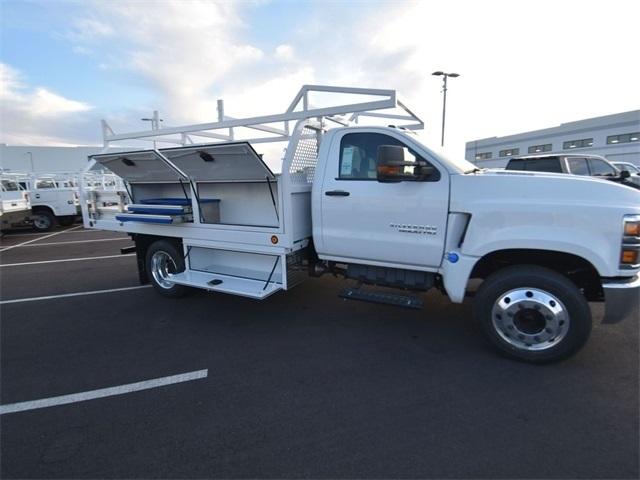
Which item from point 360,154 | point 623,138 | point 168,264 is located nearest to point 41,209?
point 168,264

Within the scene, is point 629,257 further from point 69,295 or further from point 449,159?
point 69,295

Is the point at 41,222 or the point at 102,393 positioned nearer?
the point at 102,393

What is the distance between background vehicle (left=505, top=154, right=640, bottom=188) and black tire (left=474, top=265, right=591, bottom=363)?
6.86 meters

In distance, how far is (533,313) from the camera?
10.9ft

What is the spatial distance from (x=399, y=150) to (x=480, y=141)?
61375 millimetres

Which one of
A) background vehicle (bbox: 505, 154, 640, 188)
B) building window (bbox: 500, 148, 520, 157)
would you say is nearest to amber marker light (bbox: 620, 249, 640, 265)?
background vehicle (bbox: 505, 154, 640, 188)

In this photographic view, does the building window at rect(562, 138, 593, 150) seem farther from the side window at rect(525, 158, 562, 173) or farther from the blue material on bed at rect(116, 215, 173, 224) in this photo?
the blue material on bed at rect(116, 215, 173, 224)

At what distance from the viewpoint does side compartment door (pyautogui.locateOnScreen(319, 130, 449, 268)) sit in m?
3.60

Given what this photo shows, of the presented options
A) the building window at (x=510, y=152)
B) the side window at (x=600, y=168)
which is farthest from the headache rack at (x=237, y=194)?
the building window at (x=510, y=152)

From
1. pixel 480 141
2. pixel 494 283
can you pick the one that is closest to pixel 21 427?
pixel 494 283

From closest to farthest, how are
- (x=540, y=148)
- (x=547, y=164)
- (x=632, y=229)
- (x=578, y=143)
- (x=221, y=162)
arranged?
(x=632, y=229), (x=221, y=162), (x=547, y=164), (x=578, y=143), (x=540, y=148)

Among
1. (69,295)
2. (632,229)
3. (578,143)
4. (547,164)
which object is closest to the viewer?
(632,229)

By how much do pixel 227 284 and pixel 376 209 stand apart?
2.16m

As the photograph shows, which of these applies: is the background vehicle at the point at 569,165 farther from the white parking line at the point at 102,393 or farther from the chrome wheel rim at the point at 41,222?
the chrome wheel rim at the point at 41,222
